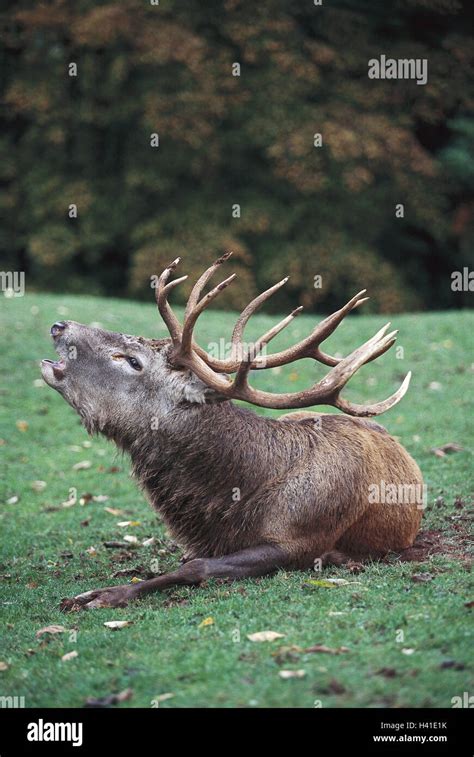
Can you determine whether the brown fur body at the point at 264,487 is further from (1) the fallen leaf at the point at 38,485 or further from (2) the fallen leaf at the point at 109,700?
(1) the fallen leaf at the point at 38,485

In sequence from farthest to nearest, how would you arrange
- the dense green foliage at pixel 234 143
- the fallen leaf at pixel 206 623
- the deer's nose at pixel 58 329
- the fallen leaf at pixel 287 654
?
the dense green foliage at pixel 234 143 < the deer's nose at pixel 58 329 < the fallen leaf at pixel 206 623 < the fallen leaf at pixel 287 654

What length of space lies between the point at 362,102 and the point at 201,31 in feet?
14.3

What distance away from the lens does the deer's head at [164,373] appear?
6.38 m

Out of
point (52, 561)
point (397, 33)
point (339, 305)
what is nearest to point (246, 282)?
point (339, 305)

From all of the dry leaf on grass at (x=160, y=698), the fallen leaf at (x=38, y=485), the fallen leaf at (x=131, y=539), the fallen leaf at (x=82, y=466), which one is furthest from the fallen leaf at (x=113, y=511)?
the dry leaf on grass at (x=160, y=698)

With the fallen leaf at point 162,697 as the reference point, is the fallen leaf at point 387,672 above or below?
above

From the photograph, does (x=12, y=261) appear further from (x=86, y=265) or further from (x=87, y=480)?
(x=87, y=480)

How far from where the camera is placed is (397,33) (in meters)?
25.3

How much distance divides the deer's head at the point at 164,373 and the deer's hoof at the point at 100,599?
1.10 metres

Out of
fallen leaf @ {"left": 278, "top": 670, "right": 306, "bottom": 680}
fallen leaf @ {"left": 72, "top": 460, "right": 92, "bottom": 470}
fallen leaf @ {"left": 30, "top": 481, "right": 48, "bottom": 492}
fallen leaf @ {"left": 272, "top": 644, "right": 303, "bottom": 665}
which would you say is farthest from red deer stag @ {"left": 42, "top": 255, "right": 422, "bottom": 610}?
fallen leaf @ {"left": 72, "top": 460, "right": 92, "bottom": 470}

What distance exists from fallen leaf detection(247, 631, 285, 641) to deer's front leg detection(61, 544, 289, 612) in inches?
42.6

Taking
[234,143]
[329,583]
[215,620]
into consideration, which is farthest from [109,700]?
[234,143]

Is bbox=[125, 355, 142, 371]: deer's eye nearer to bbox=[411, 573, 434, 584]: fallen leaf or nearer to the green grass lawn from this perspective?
the green grass lawn

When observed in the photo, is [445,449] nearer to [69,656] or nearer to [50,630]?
[50,630]
